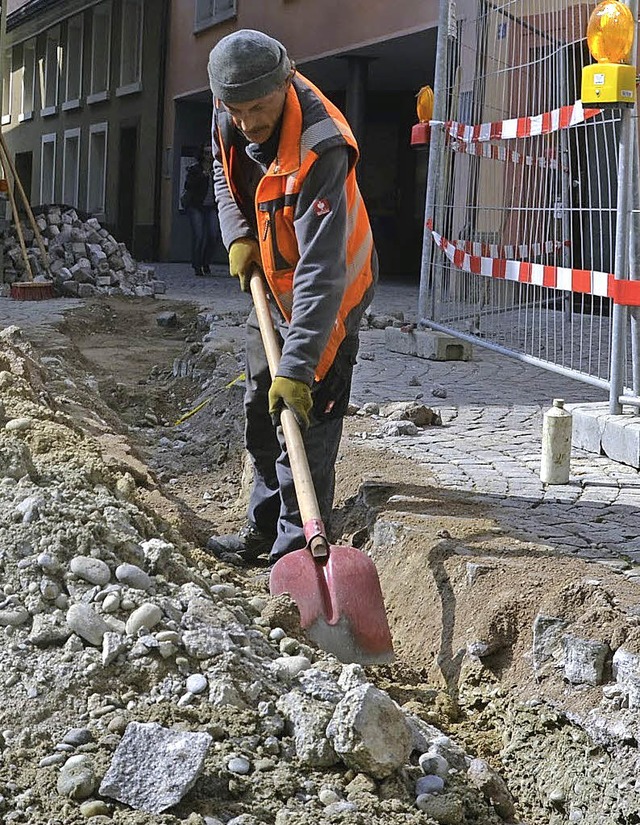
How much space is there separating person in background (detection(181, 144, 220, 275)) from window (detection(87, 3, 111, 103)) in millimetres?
9821

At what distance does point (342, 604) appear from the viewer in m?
3.96

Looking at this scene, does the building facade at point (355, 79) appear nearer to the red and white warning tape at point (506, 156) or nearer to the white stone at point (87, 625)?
the red and white warning tape at point (506, 156)

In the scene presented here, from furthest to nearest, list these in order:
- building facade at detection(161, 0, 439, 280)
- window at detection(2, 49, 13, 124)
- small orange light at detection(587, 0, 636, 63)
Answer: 1. window at detection(2, 49, 13, 124)
2. building facade at detection(161, 0, 439, 280)
3. small orange light at detection(587, 0, 636, 63)

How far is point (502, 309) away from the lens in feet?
30.2

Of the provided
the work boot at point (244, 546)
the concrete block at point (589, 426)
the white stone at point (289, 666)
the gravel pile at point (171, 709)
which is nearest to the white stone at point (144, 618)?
the gravel pile at point (171, 709)

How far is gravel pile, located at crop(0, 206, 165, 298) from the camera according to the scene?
1612cm

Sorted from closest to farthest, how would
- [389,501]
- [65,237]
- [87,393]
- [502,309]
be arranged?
[389,501] < [87,393] < [502,309] < [65,237]

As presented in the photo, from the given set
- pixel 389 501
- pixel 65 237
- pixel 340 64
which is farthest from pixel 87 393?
pixel 340 64

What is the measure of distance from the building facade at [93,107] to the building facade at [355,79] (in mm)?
744

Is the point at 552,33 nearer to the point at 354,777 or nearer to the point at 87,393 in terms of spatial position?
the point at 87,393

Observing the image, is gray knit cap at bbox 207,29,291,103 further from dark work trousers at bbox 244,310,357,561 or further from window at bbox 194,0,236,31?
window at bbox 194,0,236,31

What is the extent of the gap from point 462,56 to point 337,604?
6.46 m

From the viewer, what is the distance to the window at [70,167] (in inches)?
1222

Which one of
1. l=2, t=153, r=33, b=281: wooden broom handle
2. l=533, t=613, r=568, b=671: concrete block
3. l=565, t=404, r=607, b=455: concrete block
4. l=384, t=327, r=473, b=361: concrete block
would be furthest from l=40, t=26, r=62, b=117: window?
l=533, t=613, r=568, b=671: concrete block
